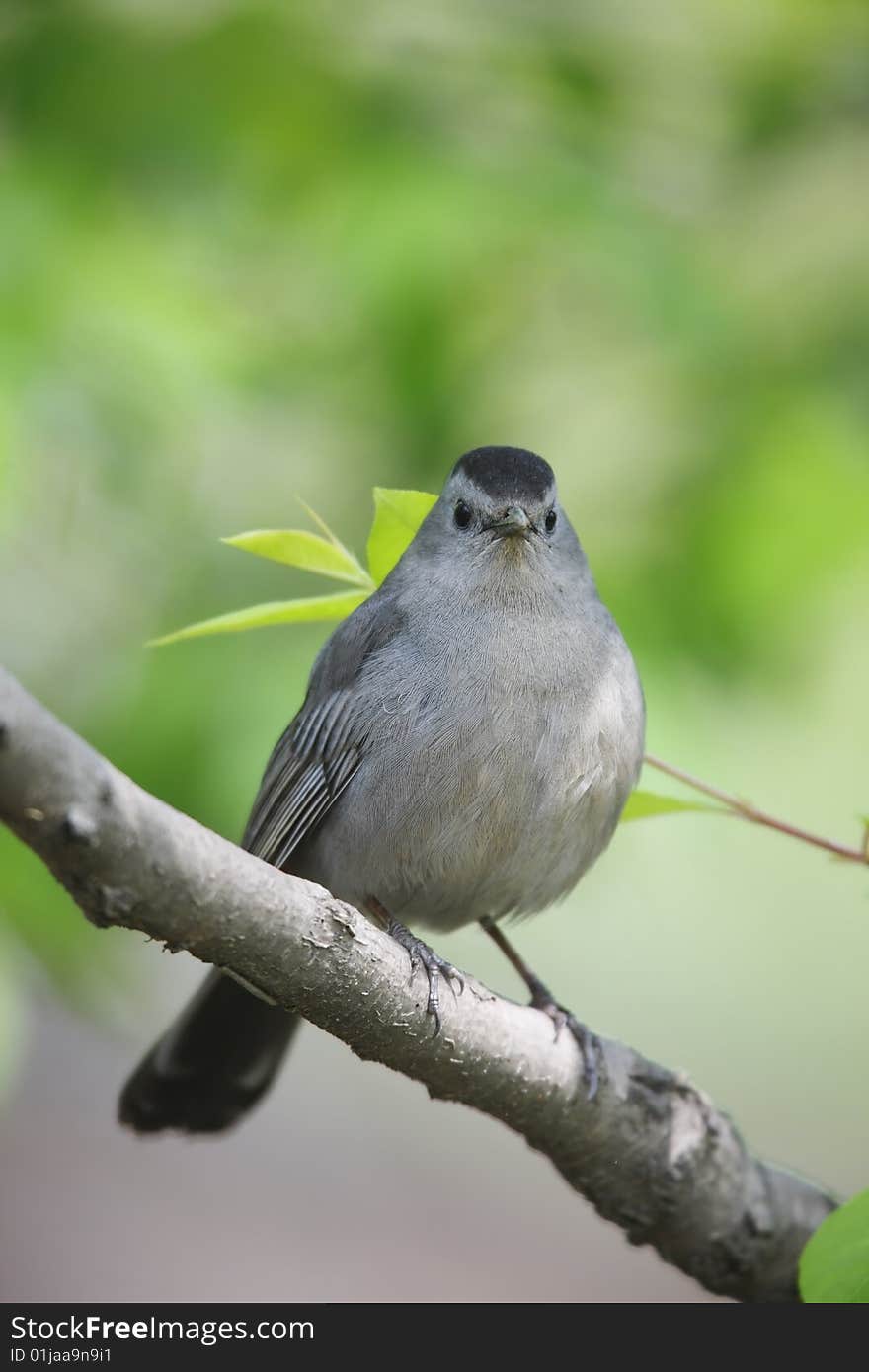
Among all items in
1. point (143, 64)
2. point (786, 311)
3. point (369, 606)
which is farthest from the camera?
point (786, 311)

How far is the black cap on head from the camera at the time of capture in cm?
352

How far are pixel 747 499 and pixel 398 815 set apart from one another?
4.21 ft

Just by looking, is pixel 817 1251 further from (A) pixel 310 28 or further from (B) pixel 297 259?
(A) pixel 310 28

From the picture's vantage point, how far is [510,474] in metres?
3.54

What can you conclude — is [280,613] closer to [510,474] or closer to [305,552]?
[305,552]

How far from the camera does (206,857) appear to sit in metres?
1.90

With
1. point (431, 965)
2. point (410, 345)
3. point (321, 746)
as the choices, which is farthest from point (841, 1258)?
point (410, 345)

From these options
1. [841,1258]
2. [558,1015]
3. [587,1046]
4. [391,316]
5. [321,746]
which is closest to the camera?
[841,1258]

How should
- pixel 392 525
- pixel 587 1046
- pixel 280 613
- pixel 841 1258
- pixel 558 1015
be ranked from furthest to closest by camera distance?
1. pixel 558 1015
2. pixel 587 1046
3. pixel 392 525
4. pixel 280 613
5. pixel 841 1258

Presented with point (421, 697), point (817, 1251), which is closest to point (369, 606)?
point (421, 697)

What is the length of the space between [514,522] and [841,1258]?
183 centimetres

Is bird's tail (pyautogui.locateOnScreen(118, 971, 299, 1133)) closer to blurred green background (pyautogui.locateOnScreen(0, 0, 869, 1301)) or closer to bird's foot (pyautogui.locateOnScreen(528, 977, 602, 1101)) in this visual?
blurred green background (pyautogui.locateOnScreen(0, 0, 869, 1301))

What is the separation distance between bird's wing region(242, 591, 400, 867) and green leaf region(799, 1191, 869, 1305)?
1.59 meters

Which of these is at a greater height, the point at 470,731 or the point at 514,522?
the point at 514,522
